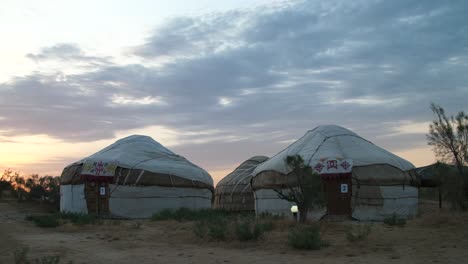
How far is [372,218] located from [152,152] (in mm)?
9128

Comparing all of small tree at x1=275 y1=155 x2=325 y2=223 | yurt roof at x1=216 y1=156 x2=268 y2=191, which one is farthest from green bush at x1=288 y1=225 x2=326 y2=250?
yurt roof at x1=216 y1=156 x2=268 y2=191

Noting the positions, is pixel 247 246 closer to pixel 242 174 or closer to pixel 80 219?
pixel 80 219

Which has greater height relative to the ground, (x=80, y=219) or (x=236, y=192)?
(x=236, y=192)

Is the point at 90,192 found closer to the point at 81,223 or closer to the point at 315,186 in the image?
the point at 81,223

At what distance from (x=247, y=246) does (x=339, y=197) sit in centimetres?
656

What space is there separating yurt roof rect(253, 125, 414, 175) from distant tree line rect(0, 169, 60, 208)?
11.9m

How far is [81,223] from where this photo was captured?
1417cm

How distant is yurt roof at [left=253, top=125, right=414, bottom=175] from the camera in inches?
613

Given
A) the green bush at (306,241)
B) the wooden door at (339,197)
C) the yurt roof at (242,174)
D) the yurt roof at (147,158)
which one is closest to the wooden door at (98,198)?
the yurt roof at (147,158)

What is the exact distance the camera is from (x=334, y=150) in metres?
15.9

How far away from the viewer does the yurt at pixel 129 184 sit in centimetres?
1817

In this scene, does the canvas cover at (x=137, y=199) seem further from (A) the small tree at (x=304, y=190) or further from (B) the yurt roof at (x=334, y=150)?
(A) the small tree at (x=304, y=190)

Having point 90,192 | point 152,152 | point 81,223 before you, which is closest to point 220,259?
point 81,223

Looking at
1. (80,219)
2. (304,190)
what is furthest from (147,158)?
(304,190)
